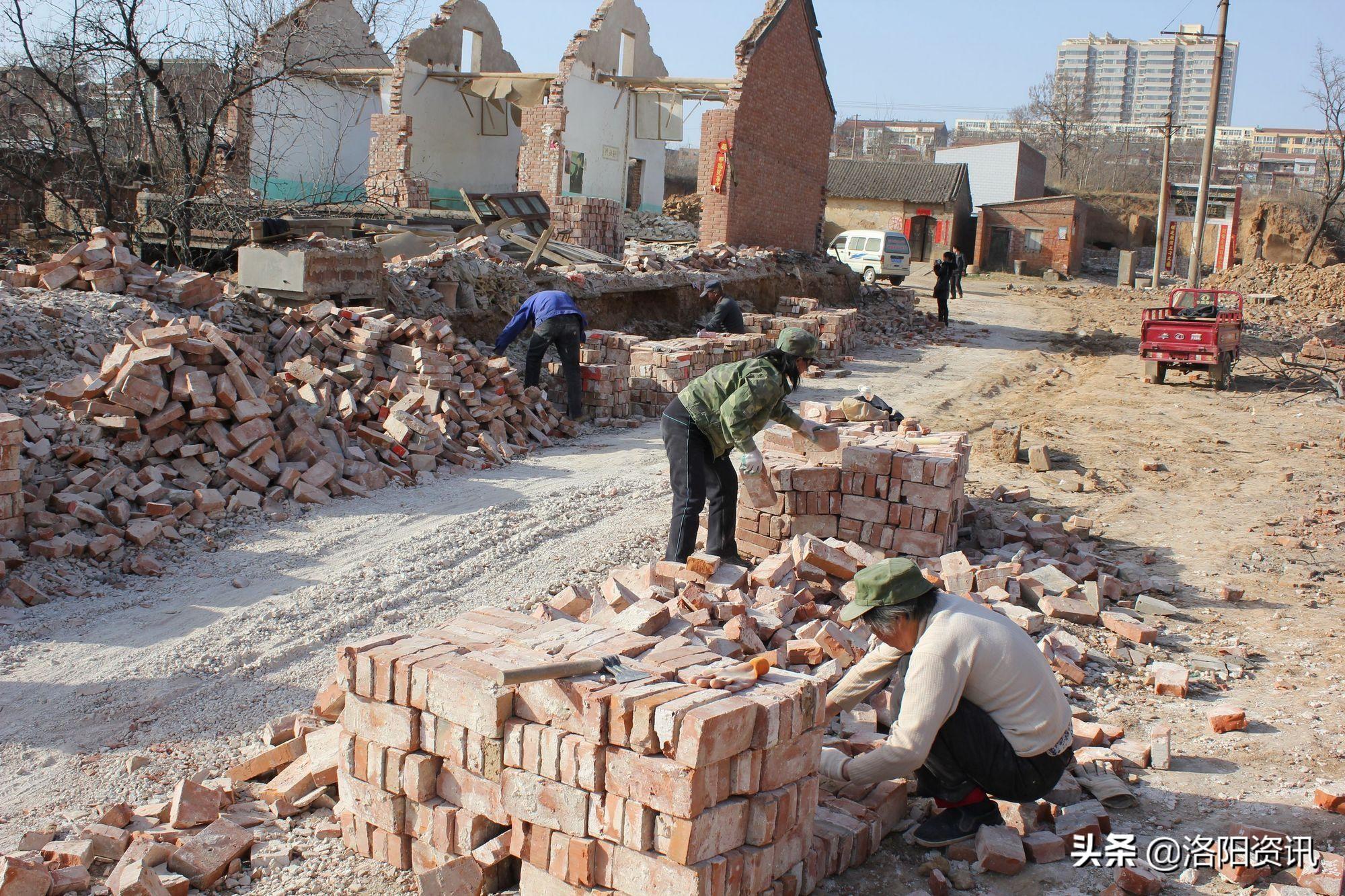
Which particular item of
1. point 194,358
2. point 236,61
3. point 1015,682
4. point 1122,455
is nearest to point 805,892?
point 1015,682

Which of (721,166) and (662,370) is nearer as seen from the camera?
(662,370)

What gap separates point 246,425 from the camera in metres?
7.65

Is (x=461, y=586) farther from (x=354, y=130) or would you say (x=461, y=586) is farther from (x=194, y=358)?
(x=354, y=130)

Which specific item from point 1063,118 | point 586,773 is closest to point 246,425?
point 586,773

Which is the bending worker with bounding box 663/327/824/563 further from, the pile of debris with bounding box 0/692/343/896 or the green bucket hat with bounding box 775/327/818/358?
the pile of debris with bounding box 0/692/343/896

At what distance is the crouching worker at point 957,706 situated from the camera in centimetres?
366

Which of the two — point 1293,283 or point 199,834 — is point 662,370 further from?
point 1293,283

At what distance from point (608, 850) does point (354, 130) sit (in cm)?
2845

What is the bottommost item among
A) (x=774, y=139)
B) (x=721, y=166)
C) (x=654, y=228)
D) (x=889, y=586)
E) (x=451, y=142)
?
(x=889, y=586)

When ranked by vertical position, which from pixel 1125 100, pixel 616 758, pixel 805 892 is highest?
pixel 1125 100

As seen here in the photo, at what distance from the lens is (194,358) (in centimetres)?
777

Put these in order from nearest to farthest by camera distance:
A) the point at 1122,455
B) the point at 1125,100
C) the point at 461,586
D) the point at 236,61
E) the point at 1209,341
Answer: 1. the point at 461,586
2. the point at 1122,455
3. the point at 236,61
4. the point at 1209,341
5. the point at 1125,100

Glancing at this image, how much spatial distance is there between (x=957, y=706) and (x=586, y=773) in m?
1.43

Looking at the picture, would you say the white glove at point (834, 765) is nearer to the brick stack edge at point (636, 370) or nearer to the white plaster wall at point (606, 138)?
the brick stack edge at point (636, 370)
